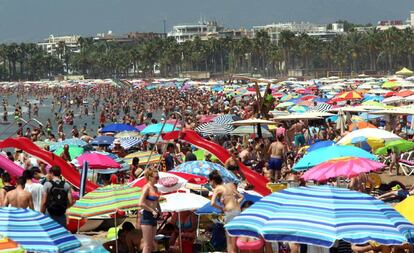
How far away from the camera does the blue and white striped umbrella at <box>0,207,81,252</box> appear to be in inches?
265

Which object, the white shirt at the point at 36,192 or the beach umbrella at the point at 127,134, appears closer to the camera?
the white shirt at the point at 36,192

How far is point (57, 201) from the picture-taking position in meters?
10.2

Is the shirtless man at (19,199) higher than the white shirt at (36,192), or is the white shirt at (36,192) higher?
the shirtless man at (19,199)

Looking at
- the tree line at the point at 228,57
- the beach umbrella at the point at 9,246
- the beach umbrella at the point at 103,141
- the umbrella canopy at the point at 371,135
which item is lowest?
the tree line at the point at 228,57

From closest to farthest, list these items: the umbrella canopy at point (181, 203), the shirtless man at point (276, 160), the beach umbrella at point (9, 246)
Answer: the beach umbrella at point (9, 246)
the umbrella canopy at point (181, 203)
the shirtless man at point (276, 160)

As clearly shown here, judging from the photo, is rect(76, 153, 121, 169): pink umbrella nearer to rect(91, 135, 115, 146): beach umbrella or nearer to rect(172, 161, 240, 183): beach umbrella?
rect(172, 161, 240, 183): beach umbrella

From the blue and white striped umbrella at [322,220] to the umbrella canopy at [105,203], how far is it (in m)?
2.81

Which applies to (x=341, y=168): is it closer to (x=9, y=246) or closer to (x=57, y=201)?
(x=57, y=201)

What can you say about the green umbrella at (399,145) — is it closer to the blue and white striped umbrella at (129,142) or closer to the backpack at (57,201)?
the blue and white striped umbrella at (129,142)

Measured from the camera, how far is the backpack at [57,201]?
10234mm

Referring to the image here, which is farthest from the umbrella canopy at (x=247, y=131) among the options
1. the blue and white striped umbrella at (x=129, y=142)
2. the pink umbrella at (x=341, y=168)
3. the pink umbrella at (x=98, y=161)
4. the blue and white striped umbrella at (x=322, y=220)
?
the blue and white striped umbrella at (x=322, y=220)

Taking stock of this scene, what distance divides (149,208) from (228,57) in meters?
137

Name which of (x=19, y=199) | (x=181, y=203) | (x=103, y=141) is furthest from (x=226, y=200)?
(x=103, y=141)

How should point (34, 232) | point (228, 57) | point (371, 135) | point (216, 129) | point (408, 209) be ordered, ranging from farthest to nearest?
point (228, 57)
point (216, 129)
point (371, 135)
point (408, 209)
point (34, 232)
